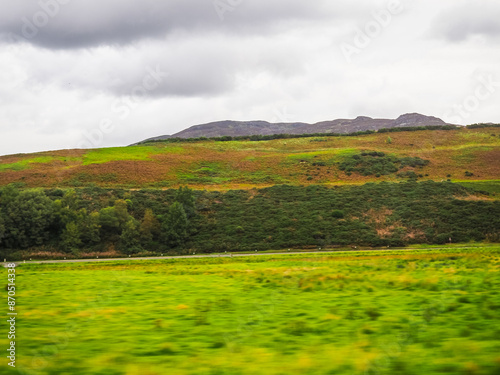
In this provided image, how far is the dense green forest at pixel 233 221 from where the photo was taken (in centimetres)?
5019

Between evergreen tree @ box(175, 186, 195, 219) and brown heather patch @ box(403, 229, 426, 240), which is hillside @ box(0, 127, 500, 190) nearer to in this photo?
evergreen tree @ box(175, 186, 195, 219)

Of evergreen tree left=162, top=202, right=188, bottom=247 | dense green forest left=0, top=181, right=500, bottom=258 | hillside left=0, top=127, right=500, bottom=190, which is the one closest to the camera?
dense green forest left=0, top=181, right=500, bottom=258

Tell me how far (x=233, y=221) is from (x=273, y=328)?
49492 millimetres

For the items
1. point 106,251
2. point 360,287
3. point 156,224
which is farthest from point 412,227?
point 360,287

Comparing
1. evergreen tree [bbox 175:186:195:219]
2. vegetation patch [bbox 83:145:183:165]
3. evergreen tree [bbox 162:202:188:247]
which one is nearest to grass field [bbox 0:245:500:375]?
→ evergreen tree [bbox 162:202:188:247]

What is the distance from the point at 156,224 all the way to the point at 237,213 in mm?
12661

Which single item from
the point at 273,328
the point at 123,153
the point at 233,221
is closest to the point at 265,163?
the point at 233,221

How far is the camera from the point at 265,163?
9119 cm

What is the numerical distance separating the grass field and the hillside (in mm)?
62178

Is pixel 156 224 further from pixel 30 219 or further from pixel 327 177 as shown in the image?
pixel 327 177

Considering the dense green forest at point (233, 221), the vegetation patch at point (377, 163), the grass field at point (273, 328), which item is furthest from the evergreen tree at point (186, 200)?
the grass field at point (273, 328)

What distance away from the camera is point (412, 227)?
53.4 m

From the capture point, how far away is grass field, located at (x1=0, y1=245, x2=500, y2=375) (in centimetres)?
632

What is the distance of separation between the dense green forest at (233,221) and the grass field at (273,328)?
A: 37.5 metres
